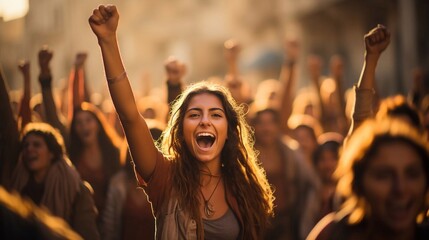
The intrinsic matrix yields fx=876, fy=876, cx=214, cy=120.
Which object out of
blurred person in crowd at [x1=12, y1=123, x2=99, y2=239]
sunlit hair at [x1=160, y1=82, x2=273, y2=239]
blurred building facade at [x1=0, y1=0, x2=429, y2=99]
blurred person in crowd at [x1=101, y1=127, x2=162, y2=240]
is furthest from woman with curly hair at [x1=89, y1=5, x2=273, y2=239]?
blurred building facade at [x1=0, y1=0, x2=429, y2=99]

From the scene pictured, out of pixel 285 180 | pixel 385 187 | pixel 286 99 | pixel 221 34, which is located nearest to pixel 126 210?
pixel 285 180

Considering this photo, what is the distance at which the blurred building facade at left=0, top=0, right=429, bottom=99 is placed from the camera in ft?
83.6

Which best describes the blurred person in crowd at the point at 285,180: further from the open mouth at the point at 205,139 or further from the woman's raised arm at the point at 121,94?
the woman's raised arm at the point at 121,94

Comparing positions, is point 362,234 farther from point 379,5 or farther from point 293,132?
point 379,5

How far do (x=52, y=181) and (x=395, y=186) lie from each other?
2.82 m

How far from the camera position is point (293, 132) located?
8.72m

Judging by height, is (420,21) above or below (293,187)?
above

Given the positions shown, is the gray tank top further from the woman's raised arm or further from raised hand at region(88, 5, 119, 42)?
raised hand at region(88, 5, 119, 42)

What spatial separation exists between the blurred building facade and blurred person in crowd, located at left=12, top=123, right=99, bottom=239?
3289 mm

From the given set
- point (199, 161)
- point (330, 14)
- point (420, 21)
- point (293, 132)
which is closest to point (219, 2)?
point (330, 14)

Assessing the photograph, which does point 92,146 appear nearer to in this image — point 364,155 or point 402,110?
point 402,110

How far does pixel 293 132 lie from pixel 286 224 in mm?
1504

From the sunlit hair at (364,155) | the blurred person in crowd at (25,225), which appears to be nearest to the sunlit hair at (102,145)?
the sunlit hair at (364,155)

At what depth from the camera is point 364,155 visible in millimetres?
3127
